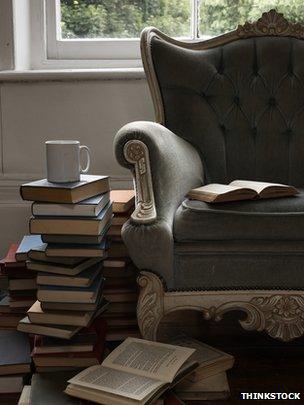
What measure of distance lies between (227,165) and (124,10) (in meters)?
0.95

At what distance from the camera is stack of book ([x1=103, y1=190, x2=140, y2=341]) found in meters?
1.78

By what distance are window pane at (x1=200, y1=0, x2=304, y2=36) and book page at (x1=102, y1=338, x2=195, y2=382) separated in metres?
1.59

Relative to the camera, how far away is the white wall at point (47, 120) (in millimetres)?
2424

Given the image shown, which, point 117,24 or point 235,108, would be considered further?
point 117,24

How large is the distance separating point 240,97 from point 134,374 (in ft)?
3.78

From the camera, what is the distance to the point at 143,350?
1.52 meters

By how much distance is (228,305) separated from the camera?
1613mm

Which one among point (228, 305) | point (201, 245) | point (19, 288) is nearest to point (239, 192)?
point (201, 245)

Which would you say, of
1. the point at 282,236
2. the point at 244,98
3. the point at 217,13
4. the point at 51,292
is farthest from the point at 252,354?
the point at 217,13

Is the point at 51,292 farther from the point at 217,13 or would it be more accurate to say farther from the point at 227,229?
the point at 217,13

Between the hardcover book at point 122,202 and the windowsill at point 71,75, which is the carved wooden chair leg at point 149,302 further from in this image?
the windowsill at point 71,75

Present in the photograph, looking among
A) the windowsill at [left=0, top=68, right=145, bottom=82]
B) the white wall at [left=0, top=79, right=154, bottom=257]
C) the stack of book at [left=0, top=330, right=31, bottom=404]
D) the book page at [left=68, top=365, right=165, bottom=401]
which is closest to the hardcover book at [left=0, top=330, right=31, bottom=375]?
the stack of book at [left=0, top=330, right=31, bottom=404]

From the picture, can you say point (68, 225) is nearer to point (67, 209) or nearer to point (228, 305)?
point (67, 209)

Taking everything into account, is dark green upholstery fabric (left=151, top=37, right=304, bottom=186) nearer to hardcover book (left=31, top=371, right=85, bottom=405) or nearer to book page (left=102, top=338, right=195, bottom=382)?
book page (left=102, top=338, right=195, bottom=382)
